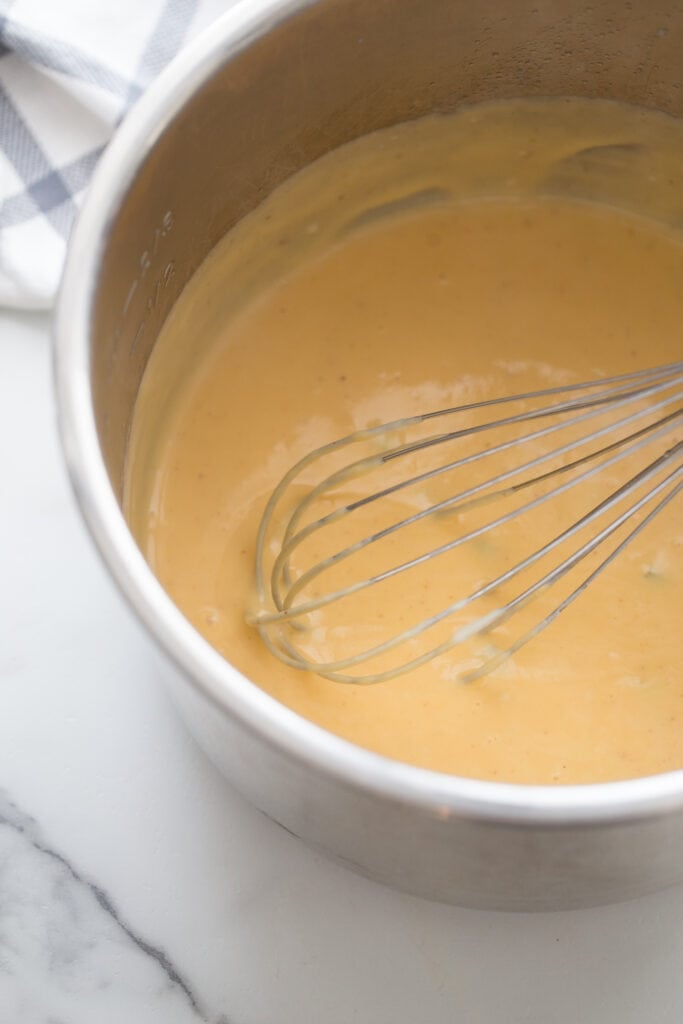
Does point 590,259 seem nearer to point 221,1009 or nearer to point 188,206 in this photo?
point 188,206

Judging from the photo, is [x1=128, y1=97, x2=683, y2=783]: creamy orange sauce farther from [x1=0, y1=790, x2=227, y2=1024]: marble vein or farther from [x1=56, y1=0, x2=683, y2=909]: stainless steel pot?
[x1=0, y1=790, x2=227, y2=1024]: marble vein

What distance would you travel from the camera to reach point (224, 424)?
0.84 meters

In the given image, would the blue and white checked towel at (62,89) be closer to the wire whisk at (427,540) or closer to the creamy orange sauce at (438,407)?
the creamy orange sauce at (438,407)

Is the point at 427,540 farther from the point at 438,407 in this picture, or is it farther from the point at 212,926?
the point at 212,926

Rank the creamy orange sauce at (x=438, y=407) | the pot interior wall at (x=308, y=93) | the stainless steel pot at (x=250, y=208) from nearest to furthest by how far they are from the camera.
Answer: the stainless steel pot at (x=250, y=208) < the pot interior wall at (x=308, y=93) < the creamy orange sauce at (x=438, y=407)

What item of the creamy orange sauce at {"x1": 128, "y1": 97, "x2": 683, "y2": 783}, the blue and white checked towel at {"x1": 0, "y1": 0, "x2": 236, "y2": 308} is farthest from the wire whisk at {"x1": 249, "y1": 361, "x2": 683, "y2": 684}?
the blue and white checked towel at {"x1": 0, "y1": 0, "x2": 236, "y2": 308}

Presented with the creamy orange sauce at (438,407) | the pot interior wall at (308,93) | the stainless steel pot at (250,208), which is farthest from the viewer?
the creamy orange sauce at (438,407)

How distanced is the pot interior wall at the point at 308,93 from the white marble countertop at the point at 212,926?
0.17 metres

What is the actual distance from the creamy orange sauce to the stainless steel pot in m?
0.06

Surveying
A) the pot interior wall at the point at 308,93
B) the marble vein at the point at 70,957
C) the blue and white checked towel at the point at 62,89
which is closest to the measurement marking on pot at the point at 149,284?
the pot interior wall at the point at 308,93

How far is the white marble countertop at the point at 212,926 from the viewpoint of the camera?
28.8 inches

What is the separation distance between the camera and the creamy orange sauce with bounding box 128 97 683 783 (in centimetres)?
77

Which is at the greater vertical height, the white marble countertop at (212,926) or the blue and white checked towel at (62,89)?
the blue and white checked towel at (62,89)

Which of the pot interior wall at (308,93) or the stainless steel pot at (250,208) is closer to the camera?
the stainless steel pot at (250,208)
